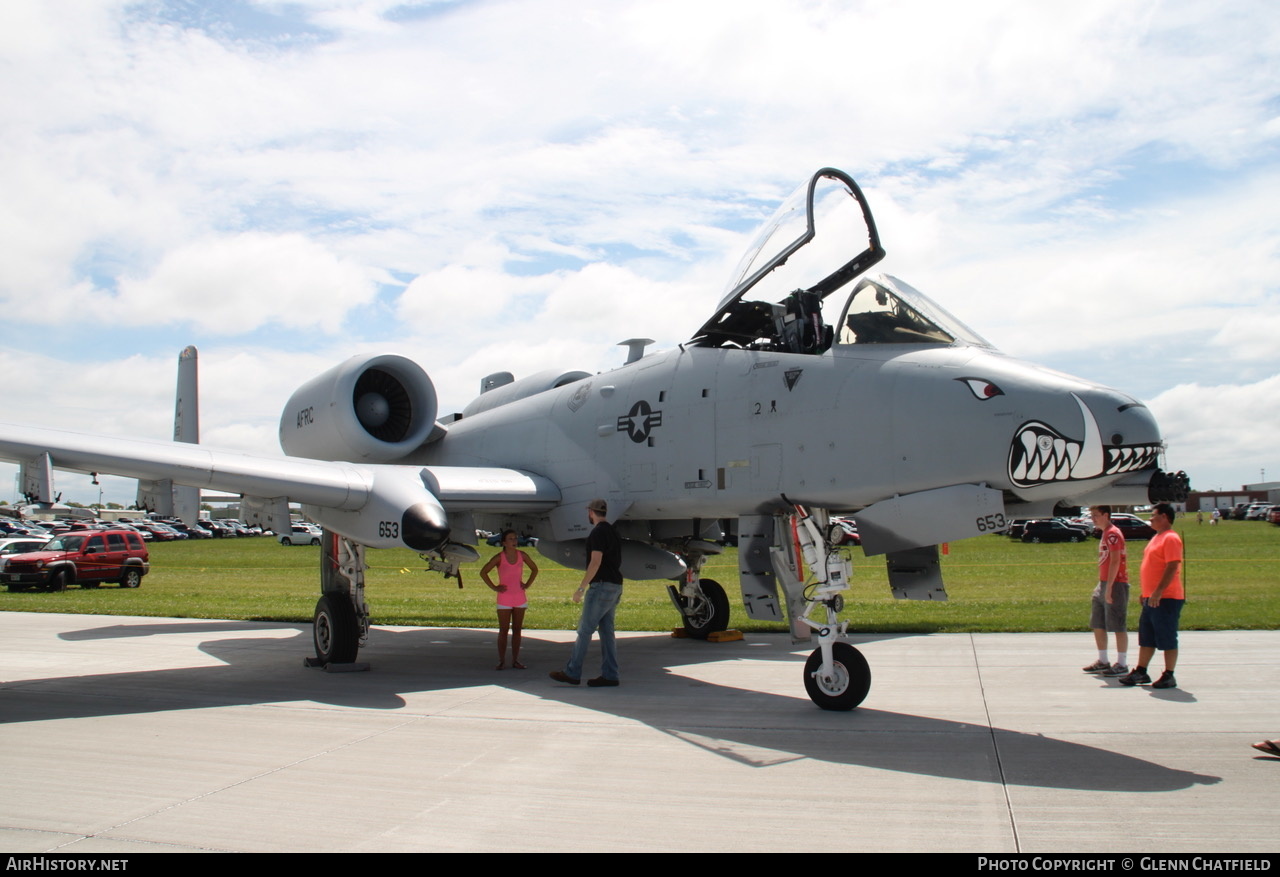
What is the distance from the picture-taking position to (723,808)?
4941 millimetres

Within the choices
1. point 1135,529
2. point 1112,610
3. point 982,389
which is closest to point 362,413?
point 982,389

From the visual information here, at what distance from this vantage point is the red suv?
75.9 feet

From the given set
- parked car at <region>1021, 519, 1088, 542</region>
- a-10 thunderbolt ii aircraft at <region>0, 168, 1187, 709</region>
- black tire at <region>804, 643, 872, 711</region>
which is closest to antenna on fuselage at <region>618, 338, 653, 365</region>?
a-10 thunderbolt ii aircraft at <region>0, 168, 1187, 709</region>

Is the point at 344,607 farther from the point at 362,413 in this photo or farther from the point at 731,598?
the point at 731,598

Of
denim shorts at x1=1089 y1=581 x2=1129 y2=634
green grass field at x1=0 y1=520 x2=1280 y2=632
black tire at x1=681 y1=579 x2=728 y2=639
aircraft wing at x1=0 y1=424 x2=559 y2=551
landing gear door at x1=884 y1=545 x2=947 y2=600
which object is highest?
aircraft wing at x1=0 y1=424 x2=559 y2=551

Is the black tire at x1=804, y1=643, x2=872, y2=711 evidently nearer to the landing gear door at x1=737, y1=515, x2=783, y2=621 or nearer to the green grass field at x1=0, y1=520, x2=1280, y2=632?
the landing gear door at x1=737, y1=515, x2=783, y2=621

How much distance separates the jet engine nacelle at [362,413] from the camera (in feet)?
39.1

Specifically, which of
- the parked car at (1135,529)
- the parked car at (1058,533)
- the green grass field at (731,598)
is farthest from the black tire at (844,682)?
the parked car at (1135,529)

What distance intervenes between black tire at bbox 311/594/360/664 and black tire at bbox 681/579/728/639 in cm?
453

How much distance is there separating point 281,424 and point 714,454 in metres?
7.14

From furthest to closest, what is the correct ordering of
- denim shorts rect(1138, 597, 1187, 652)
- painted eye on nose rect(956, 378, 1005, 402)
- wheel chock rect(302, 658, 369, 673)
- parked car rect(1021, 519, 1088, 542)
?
1. parked car rect(1021, 519, 1088, 542)
2. wheel chock rect(302, 658, 369, 673)
3. denim shorts rect(1138, 597, 1187, 652)
4. painted eye on nose rect(956, 378, 1005, 402)

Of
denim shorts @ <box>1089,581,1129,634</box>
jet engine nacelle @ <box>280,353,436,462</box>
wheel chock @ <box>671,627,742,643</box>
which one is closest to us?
denim shorts @ <box>1089,581,1129,634</box>

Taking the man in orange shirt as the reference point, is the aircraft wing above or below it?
above

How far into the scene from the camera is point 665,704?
8.04 meters
